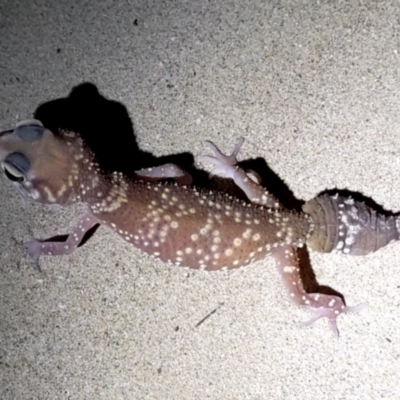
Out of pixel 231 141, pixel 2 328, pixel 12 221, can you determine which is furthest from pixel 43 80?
pixel 2 328

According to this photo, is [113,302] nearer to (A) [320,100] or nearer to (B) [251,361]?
(B) [251,361]

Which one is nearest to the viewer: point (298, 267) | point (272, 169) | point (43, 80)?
point (298, 267)

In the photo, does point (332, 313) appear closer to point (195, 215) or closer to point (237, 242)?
point (237, 242)

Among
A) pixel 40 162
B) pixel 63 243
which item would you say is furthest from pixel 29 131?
pixel 63 243

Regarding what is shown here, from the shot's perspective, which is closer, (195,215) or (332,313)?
(195,215)

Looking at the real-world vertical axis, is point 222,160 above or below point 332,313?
above

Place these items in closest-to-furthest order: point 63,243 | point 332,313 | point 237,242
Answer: point 237,242 < point 332,313 < point 63,243

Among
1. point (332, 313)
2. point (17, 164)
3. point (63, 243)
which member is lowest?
point (63, 243)

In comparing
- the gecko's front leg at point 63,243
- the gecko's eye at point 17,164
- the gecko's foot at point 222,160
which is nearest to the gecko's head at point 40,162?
the gecko's eye at point 17,164
